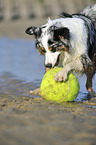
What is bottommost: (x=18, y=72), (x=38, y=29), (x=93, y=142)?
(x=93, y=142)

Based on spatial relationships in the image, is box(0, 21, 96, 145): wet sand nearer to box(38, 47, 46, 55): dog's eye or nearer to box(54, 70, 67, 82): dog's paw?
box(54, 70, 67, 82): dog's paw

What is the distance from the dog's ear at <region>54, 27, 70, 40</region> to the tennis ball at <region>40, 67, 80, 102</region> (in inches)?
27.0

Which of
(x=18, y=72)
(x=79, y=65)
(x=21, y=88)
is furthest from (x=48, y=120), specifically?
(x=18, y=72)

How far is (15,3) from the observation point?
2366 centimetres

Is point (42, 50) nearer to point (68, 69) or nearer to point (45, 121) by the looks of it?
A: point (68, 69)

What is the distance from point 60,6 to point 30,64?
15.4 m

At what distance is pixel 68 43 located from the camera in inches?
175

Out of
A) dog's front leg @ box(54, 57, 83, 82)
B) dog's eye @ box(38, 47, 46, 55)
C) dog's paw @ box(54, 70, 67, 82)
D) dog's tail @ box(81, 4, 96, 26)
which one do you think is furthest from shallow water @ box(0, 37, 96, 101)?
dog's tail @ box(81, 4, 96, 26)

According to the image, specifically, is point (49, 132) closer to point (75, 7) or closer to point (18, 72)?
point (18, 72)

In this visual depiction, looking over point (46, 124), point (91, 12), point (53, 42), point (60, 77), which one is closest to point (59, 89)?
point (60, 77)

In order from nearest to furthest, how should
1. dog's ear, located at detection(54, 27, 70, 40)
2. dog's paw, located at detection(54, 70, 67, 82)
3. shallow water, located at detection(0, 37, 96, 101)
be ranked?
dog's paw, located at detection(54, 70, 67, 82)
dog's ear, located at detection(54, 27, 70, 40)
shallow water, located at detection(0, 37, 96, 101)

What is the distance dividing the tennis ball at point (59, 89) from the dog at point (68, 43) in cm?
22

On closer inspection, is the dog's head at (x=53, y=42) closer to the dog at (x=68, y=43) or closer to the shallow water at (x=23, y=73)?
the dog at (x=68, y=43)

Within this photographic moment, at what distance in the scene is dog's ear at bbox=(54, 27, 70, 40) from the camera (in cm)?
431
